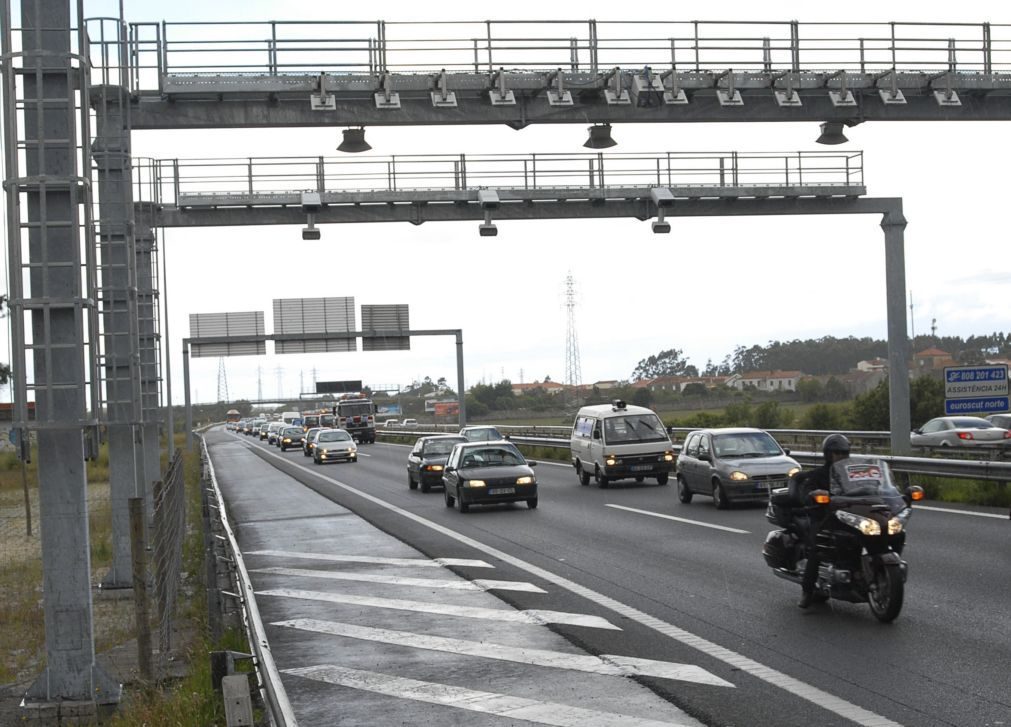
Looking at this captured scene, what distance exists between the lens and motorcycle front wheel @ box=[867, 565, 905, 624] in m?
10.3

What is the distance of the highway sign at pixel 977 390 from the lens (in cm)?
2434

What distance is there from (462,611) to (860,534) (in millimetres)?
3878

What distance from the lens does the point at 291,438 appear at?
76.2 meters

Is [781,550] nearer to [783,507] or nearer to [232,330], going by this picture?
[783,507]

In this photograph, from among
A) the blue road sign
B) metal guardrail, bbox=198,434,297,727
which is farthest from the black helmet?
the blue road sign

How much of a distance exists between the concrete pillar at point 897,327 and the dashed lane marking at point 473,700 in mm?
21402

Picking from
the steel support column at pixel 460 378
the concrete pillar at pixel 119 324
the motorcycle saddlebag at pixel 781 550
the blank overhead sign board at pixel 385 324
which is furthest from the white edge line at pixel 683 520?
the blank overhead sign board at pixel 385 324

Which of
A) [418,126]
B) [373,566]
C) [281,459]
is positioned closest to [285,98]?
[418,126]

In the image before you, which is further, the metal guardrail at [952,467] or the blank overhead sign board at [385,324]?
the blank overhead sign board at [385,324]

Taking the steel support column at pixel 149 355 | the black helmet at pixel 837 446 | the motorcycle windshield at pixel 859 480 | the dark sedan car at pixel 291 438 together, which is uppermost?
the steel support column at pixel 149 355

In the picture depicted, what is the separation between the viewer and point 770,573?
1380 centimetres

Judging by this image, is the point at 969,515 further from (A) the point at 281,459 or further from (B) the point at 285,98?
(A) the point at 281,459

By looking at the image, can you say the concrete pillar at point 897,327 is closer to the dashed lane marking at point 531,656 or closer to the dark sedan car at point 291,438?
the dashed lane marking at point 531,656

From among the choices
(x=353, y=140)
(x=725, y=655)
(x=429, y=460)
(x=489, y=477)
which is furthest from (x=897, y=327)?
(x=725, y=655)
